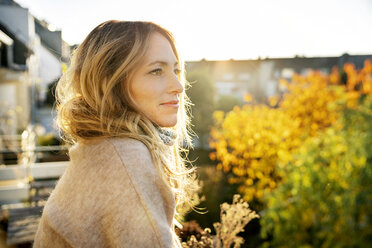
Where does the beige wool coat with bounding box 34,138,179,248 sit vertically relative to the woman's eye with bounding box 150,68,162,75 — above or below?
below

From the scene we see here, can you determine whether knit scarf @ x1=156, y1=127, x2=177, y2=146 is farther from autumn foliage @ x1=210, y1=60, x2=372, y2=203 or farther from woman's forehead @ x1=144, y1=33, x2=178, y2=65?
autumn foliage @ x1=210, y1=60, x2=372, y2=203

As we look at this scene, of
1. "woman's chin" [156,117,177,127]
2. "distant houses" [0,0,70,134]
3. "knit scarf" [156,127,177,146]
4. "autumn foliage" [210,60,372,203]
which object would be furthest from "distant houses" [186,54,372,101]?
"woman's chin" [156,117,177,127]

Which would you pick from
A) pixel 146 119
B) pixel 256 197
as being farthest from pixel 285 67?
pixel 146 119

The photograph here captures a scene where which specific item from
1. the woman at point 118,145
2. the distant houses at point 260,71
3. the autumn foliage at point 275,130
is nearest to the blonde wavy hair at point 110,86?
the woman at point 118,145

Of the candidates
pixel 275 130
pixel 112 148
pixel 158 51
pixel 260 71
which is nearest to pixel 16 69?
Result: pixel 275 130

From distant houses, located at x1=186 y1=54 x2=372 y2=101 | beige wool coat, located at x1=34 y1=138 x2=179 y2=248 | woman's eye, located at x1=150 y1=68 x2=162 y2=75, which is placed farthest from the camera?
distant houses, located at x1=186 y1=54 x2=372 y2=101

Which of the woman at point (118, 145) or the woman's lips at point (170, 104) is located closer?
the woman at point (118, 145)

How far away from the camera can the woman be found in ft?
2.72

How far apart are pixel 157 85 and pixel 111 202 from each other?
0.51m

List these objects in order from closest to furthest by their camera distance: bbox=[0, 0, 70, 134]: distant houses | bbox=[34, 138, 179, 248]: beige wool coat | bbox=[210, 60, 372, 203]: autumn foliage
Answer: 1. bbox=[34, 138, 179, 248]: beige wool coat
2. bbox=[210, 60, 372, 203]: autumn foliage
3. bbox=[0, 0, 70, 134]: distant houses

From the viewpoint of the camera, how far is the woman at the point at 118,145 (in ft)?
2.72

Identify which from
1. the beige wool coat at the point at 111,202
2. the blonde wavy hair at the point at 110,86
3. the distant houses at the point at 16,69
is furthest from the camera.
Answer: the distant houses at the point at 16,69

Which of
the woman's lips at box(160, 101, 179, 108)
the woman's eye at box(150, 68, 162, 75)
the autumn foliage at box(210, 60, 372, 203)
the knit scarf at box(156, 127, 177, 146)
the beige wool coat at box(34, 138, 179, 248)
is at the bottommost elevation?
the autumn foliage at box(210, 60, 372, 203)

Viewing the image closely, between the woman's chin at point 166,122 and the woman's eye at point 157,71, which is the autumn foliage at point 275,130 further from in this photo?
the woman's eye at point 157,71
